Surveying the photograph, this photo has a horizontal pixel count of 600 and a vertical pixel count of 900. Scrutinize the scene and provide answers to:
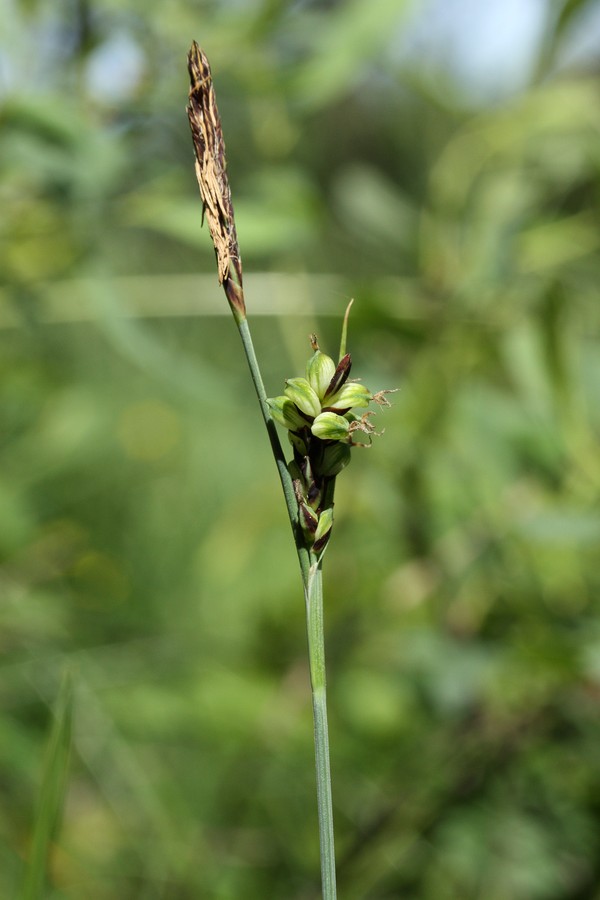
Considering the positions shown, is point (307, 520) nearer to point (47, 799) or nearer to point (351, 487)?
point (47, 799)

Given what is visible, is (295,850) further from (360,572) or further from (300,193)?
(300,193)

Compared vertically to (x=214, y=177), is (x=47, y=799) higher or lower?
lower

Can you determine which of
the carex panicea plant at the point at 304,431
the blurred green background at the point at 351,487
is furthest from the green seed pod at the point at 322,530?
the blurred green background at the point at 351,487

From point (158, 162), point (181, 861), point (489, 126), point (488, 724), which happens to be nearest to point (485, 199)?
point (489, 126)

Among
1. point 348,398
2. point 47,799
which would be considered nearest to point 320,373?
point 348,398

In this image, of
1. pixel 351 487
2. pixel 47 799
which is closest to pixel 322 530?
pixel 47 799

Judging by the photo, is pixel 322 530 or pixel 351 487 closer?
pixel 322 530

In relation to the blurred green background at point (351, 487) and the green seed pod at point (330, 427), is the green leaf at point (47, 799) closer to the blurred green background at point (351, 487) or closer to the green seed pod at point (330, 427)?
the green seed pod at point (330, 427)
